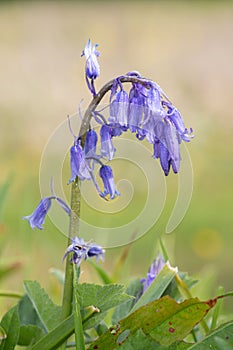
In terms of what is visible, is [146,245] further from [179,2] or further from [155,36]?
[179,2]

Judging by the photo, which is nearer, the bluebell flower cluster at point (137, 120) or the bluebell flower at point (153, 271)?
the bluebell flower cluster at point (137, 120)

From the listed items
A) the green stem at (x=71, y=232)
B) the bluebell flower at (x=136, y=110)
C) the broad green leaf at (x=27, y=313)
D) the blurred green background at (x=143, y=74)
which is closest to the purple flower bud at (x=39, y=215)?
the green stem at (x=71, y=232)

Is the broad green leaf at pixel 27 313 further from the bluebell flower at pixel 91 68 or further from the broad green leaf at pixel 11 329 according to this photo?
the bluebell flower at pixel 91 68

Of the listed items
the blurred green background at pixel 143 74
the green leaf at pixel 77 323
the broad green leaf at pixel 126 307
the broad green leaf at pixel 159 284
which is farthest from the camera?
the blurred green background at pixel 143 74

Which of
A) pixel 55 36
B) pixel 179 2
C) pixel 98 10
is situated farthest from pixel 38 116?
pixel 179 2

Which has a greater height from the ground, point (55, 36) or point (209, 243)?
point (55, 36)

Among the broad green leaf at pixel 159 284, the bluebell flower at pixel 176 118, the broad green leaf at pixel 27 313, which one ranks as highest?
the bluebell flower at pixel 176 118
